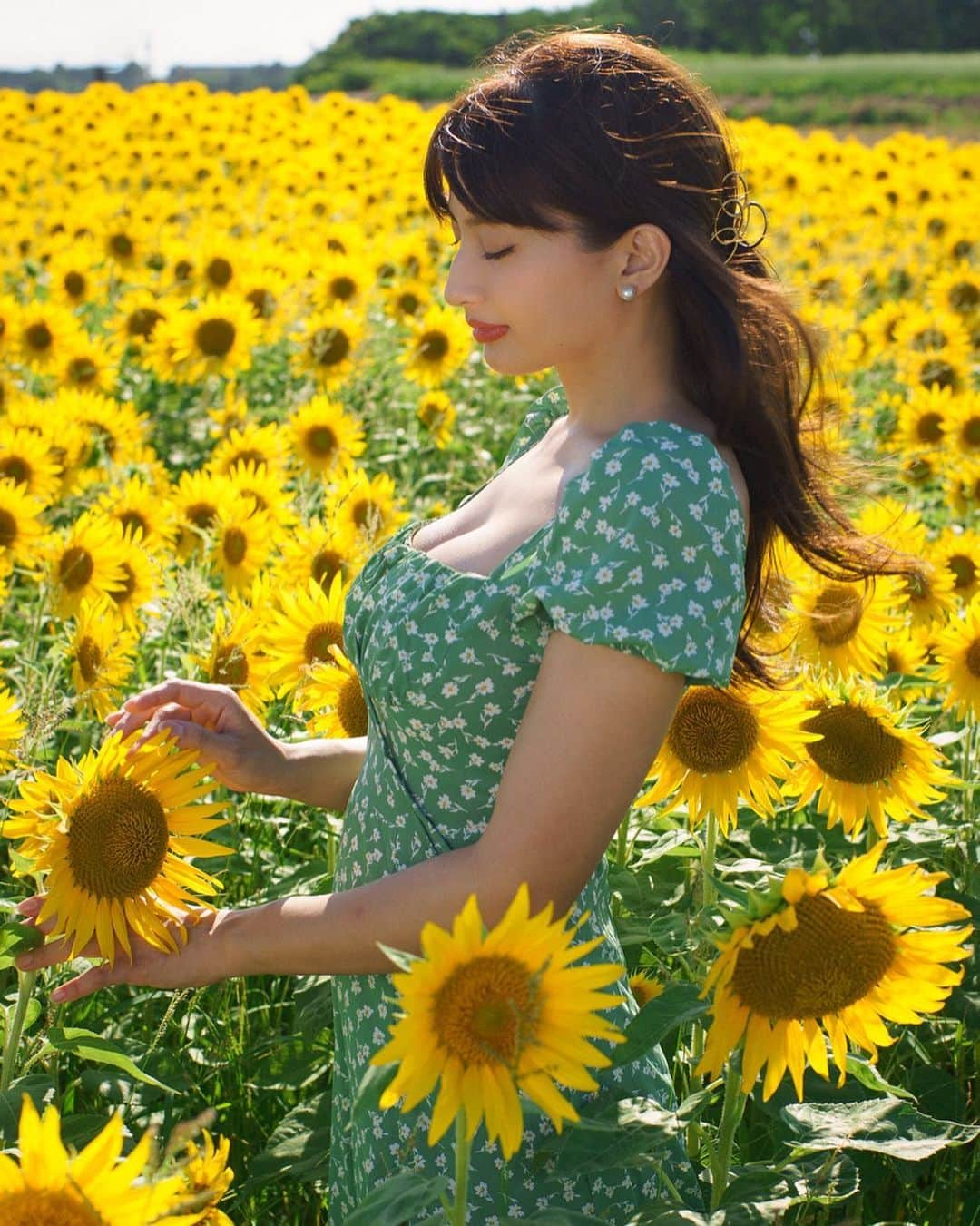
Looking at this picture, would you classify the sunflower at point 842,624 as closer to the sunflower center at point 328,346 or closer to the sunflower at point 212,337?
the sunflower center at point 328,346

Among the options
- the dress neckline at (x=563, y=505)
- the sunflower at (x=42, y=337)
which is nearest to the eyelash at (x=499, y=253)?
the dress neckline at (x=563, y=505)

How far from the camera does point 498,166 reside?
5.73 ft

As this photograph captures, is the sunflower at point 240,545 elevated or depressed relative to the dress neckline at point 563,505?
depressed

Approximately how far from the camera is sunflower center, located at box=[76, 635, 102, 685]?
288 centimetres

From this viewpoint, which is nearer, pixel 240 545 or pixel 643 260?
pixel 643 260

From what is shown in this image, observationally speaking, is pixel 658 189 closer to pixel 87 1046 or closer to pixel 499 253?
pixel 499 253

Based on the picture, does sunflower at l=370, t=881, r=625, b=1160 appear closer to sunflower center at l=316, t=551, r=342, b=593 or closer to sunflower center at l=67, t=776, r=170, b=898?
sunflower center at l=67, t=776, r=170, b=898

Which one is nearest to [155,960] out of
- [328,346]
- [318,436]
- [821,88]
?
[318,436]

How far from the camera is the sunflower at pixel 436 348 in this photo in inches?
225

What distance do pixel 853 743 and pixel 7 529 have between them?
7.04ft

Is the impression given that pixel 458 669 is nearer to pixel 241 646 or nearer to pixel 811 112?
pixel 241 646

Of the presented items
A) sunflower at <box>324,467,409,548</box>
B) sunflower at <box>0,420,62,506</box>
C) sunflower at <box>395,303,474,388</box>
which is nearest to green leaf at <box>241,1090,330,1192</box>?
sunflower at <box>324,467,409,548</box>

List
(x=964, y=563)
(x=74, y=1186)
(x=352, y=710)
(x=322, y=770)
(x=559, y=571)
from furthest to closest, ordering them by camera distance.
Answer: (x=964, y=563) → (x=352, y=710) → (x=322, y=770) → (x=559, y=571) → (x=74, y=1186)

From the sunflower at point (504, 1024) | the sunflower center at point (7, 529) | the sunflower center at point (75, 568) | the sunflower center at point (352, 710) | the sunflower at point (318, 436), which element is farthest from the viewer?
the sunflower at point (318, 436)
